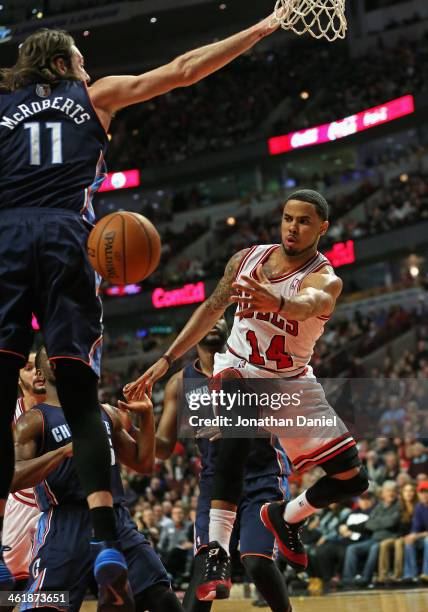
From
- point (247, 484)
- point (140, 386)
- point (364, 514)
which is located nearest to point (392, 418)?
point (364, 514)

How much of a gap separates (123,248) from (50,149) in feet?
2.01

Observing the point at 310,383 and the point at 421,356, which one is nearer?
the point at 310,383

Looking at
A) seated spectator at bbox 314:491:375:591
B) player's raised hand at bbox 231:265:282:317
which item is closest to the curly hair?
player's raised hand at bbox 231:265:282:317

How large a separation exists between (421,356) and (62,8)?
15017mm

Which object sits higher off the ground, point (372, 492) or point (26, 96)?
point (26, 96)

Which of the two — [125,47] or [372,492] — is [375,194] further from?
[372,492]

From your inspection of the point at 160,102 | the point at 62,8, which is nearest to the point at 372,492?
the point at 62,8

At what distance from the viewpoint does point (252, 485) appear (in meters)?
6.47

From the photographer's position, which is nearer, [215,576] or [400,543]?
[215,576]

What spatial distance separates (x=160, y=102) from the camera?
36.2m

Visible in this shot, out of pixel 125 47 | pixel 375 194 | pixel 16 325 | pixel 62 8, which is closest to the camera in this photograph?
pixel 16 325

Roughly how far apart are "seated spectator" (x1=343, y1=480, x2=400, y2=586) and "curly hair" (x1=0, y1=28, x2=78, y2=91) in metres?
8.80

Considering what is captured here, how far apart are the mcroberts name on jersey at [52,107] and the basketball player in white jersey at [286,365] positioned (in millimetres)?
1567

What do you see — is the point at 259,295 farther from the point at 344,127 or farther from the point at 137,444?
the point at 344,127
